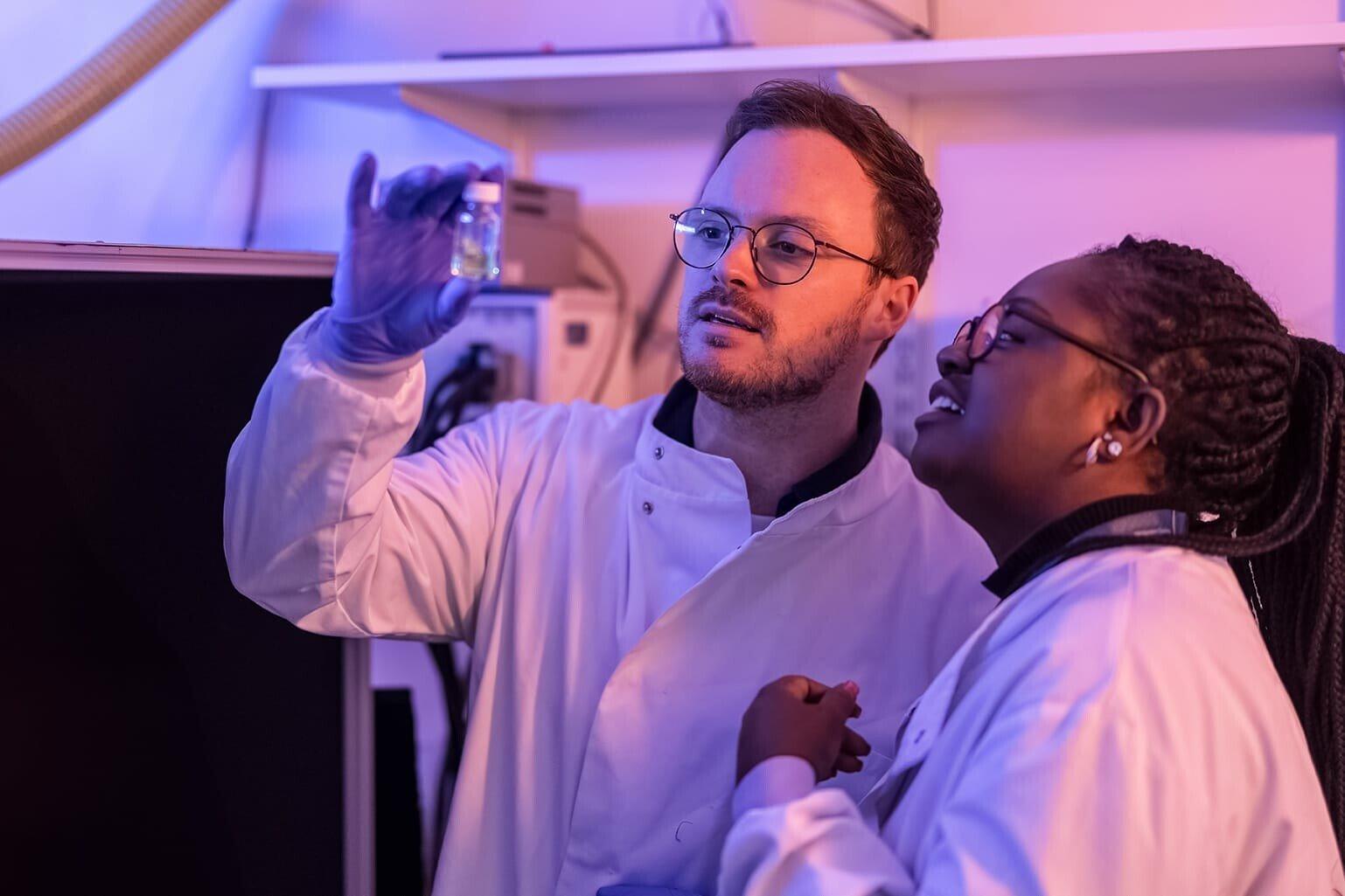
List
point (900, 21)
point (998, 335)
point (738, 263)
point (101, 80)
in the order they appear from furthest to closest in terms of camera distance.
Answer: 1. point (900, 21)
2. point (101, 80)
3. point (738, 263)
4. point (998, 335)

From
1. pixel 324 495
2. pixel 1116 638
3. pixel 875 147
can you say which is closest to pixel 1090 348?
pixel 1116 638

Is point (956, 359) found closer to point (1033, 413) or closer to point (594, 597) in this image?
point (1033, 413)

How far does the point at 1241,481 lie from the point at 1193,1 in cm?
103

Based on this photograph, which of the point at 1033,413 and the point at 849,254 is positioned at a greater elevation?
the point at 849,254

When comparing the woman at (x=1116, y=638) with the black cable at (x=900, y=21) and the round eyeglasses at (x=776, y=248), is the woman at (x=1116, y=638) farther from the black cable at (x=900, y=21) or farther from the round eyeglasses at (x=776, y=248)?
the black cable at (x=900, y=21)

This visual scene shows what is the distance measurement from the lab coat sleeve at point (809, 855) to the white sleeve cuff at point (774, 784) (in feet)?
0.05

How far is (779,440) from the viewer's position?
4.49ft

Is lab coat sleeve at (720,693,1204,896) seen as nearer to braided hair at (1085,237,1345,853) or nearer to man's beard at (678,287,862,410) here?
braided hair at (1085,237,1345,853)

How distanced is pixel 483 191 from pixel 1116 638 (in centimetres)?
66

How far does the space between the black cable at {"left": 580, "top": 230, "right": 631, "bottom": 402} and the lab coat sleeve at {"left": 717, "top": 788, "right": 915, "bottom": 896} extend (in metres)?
1.15

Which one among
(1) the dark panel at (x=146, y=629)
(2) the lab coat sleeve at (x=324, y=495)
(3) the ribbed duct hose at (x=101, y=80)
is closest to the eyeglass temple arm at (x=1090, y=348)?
(2) the lab coat sleeve at (x=324, y=495)

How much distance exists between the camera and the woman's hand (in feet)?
3.26

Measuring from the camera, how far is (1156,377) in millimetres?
993

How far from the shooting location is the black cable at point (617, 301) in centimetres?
199
